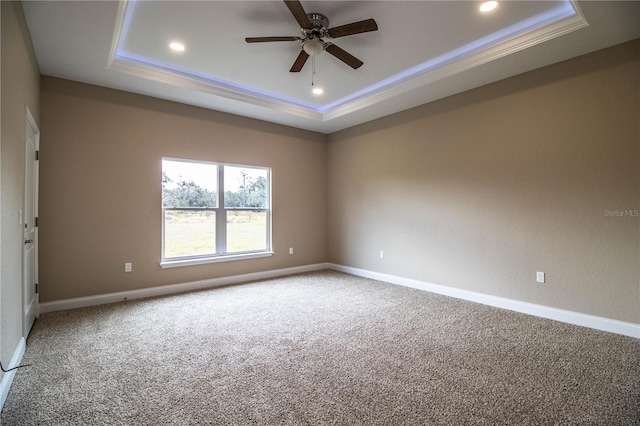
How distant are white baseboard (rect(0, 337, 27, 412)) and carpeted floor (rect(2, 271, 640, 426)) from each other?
5 cm

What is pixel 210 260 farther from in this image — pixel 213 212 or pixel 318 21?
pixel 318 21

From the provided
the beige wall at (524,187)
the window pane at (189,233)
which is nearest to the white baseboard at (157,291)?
the window pane at (189,233)

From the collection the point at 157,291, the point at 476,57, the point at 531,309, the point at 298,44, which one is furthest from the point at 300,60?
the point at 531,309

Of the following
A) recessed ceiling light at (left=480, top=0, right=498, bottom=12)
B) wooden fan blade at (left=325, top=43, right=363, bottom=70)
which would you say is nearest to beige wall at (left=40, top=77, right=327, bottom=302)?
wooden fan blade at (left=325, top=43, right=363, bottom=70)

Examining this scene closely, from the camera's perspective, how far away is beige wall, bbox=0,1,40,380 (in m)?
1.97

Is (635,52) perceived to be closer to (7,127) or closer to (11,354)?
(7,127)

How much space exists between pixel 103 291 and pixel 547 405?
4.63 m

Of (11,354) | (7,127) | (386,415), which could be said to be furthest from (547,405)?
(7,127)

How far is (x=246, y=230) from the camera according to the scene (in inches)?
206

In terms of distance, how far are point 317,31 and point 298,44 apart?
601 mm

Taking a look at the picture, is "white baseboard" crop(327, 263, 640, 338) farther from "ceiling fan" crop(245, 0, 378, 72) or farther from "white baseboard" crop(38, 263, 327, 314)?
"ceiling fan" crop(245, 0, 378, 72)

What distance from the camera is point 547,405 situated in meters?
1.85

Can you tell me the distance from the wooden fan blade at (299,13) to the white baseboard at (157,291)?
375 cm

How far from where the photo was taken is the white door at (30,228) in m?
2.78
